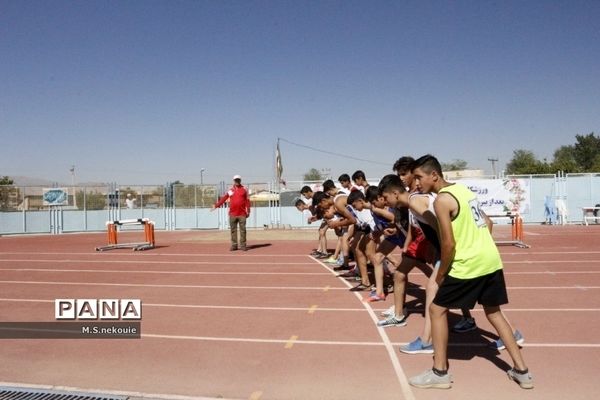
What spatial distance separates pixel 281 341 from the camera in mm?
5434

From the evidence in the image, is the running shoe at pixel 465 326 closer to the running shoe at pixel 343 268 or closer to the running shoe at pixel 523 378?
the running shoe at pixel 523 378

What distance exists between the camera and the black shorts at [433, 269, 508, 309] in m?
3.96

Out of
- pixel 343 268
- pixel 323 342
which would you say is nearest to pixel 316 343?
pixel 323 342

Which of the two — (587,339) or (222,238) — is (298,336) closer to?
(587,339)

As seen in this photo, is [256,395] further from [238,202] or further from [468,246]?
[238,202]

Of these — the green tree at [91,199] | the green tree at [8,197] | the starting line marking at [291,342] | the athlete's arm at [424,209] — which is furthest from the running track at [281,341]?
the green tree at [8,197]

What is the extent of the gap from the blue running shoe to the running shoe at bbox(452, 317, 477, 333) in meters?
0.87

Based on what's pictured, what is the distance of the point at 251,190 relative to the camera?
85.1 feet

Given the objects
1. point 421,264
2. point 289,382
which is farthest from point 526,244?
point 289,382

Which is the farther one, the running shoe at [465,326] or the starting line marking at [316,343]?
the running shoe at [465,326]

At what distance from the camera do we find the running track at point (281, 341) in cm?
416

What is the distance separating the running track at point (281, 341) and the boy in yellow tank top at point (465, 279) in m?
0.19

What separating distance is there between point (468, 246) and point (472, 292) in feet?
1.18

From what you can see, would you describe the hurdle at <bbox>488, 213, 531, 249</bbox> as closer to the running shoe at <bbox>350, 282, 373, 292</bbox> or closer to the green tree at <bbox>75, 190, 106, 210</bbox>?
the running shoe at <bbox>350, 282, 373, 292</bbox>
